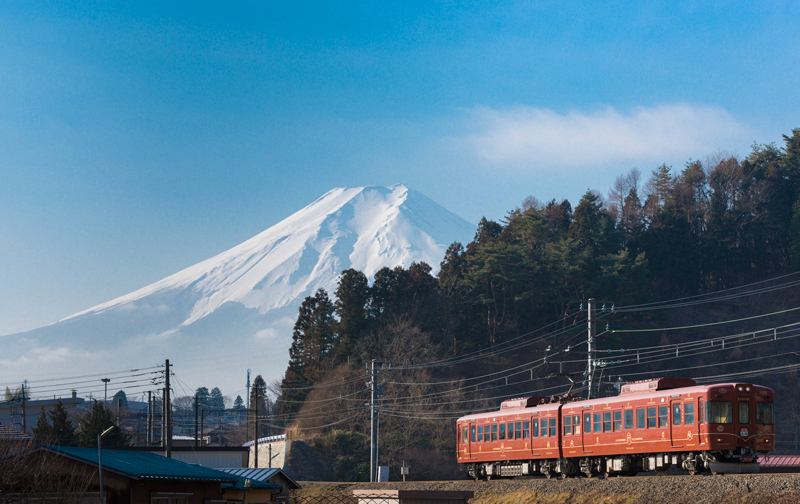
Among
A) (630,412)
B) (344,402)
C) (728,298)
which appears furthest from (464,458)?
(728,298)

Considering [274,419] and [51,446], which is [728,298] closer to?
[274,419]

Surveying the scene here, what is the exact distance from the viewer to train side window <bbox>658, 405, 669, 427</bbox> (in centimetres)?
2692

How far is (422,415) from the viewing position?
6225 centimetres

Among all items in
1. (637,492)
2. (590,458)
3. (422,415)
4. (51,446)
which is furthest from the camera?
(422,415)

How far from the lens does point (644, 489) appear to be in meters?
24.9

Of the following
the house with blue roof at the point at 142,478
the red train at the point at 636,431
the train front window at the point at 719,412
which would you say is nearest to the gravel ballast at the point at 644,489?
the red train at the point at 636,431

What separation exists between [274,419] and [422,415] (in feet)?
67.0

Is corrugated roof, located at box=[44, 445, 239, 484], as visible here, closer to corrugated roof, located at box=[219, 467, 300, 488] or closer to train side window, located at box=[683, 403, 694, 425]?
corrugated roof, located at box=[219, 467, 300, 488]

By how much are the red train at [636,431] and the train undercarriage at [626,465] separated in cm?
3

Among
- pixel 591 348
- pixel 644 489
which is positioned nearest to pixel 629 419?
pixel 644 489

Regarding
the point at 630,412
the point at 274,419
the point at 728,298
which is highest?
the point at 728,298

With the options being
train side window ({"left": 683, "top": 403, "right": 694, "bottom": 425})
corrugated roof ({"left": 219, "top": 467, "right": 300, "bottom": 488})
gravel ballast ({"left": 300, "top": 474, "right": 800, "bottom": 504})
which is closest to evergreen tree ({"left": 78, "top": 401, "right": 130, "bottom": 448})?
corrugated roof ({"left": 219, "top": 467, "right": 300, "bottom": 488})

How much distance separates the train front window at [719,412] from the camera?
25328mm

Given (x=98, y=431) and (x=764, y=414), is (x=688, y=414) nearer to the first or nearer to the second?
(x=764, y=414)
